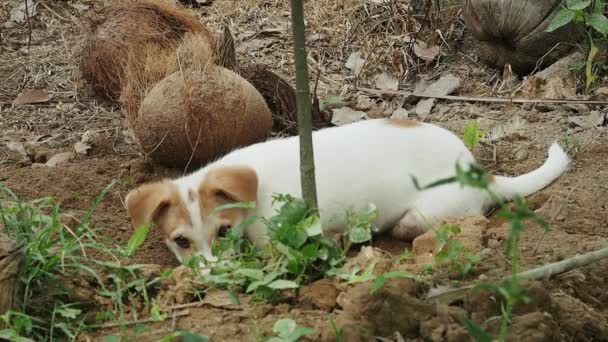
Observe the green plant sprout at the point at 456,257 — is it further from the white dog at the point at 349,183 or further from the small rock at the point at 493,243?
the white dog at the point at 349,183

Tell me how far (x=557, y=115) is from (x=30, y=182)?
3067 mm

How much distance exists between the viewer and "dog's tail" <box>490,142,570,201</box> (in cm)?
432

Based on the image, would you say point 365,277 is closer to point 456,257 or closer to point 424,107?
point 456,257

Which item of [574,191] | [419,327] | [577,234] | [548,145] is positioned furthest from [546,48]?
[419,327]

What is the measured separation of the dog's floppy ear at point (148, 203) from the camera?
389cm

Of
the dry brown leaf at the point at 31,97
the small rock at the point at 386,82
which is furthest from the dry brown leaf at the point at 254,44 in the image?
the dry brown leaf at the point at 31,97

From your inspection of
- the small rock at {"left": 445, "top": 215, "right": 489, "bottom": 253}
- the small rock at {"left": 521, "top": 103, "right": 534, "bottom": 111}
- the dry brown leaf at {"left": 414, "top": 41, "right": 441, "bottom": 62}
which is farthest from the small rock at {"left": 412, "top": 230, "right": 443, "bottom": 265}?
the dry brown leaf at {"left": 414, "top": 41, "right": 441, "bottom": 62}

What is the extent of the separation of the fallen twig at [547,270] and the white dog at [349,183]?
45.4 inches

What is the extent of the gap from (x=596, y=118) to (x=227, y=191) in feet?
8.38

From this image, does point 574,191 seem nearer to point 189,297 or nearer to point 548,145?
point 548,145

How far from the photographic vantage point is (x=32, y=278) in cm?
295

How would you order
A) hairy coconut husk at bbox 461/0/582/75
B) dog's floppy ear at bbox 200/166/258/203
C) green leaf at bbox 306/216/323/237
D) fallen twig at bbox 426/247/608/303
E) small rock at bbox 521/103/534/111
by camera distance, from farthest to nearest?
hairy coconut husk at bbox 461/0/582/75, small rock at bbox 521/103/534/111, dog's floppy ear at bbox 200/166/258/203, green leaf at bbox 306/216/323/237, fallen twig at bbox 426/247/608/303

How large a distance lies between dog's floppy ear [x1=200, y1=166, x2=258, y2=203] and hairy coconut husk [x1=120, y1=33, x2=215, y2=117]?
4.65ft

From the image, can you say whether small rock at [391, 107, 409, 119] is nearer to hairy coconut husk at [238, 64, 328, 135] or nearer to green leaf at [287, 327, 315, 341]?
hairy coconut husk at [238, 64, 328, 135]
